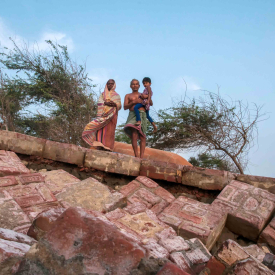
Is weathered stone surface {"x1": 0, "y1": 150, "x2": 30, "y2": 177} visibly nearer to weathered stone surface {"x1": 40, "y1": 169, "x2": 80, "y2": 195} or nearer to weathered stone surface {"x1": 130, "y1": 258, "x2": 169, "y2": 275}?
weathered stone surface {"x1": 40, "y1": 169, "x2": 80, "y2": 195}

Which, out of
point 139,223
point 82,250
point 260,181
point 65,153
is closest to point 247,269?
point 82,250

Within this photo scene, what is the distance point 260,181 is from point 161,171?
1.30 metres

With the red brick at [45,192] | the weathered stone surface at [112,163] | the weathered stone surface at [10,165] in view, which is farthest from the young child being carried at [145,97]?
the red brick at [45,192]

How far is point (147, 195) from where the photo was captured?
120 inches

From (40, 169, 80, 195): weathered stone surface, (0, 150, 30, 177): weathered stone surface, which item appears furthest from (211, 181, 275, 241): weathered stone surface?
(0, 150, 30, 177): weathered stone surface

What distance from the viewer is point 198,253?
1812 mm

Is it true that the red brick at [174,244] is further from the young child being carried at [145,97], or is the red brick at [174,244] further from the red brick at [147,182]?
the young child being carried at [145,97]

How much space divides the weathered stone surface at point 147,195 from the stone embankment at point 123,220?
0.01 metres

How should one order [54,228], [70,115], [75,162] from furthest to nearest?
[70,115] < [75,162] < [54,228]

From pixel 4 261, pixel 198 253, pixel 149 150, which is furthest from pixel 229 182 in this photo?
pixel 149 150

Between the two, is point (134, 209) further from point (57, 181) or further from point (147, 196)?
point (57, 181)

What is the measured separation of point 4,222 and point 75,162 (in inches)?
73.2

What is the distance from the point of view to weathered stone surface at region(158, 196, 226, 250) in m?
2.31

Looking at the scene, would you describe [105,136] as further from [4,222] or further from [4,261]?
[4,261]
